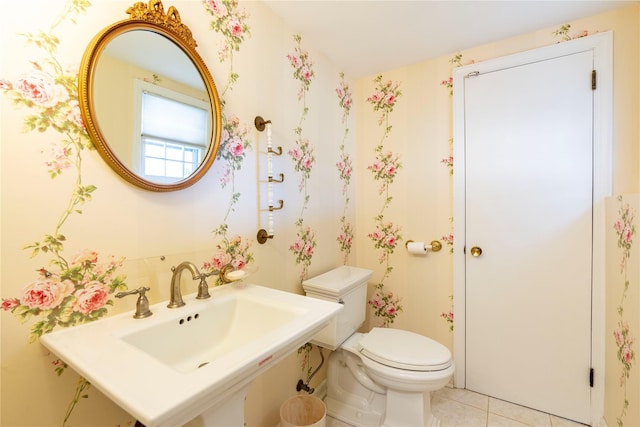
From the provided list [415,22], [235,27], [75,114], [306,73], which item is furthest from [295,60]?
[75,114]

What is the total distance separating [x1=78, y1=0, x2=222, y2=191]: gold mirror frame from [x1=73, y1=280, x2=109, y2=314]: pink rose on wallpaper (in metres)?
0.33

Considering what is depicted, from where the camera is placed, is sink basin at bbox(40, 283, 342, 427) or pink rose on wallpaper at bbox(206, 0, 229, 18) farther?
pink rose on wallpaper at bbox(206, 0, 229, 18)

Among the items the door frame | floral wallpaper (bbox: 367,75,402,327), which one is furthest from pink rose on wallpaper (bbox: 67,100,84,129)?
the door frame

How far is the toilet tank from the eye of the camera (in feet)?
5.22

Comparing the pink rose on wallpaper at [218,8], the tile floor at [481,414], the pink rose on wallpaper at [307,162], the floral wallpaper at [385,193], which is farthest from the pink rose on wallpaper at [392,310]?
the pink rose on wallpaper at [218,8]

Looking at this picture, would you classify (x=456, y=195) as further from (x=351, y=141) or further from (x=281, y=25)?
(x=281, y=25)

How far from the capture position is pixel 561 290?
1.64 m

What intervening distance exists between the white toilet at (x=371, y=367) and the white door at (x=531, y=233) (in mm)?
552

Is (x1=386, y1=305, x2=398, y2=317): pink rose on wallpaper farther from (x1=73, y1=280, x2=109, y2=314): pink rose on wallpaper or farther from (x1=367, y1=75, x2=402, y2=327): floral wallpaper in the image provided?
(x1=73, y1=280, x2=109, y2=314): pink rose on wallpaper

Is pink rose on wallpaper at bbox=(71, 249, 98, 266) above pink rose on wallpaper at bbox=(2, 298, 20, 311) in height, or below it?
above

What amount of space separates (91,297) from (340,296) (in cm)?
110

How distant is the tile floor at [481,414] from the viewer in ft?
A: 5.30

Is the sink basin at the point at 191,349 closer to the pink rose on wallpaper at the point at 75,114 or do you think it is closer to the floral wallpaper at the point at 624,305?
the pink rose on wallpaper at the point at 75,114

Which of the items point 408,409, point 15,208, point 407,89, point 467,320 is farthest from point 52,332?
point 407,89
